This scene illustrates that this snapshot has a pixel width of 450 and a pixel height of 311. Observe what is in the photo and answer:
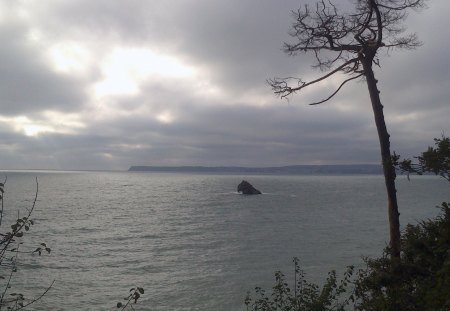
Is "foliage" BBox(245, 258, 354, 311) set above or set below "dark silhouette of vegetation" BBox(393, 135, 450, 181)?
below

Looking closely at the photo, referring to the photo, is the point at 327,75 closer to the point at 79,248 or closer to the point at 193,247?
the point at 193,247

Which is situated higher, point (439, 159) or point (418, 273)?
point (439, 159)

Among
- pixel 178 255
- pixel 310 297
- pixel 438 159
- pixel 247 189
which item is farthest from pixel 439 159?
pixel 247 189

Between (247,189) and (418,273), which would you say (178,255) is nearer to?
(418,273)

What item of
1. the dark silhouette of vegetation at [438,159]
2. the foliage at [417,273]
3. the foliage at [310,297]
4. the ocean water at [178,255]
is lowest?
the ocean water at [178,255]

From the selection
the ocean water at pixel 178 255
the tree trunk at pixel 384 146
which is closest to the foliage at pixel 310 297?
the tree trunk at pixel 384 146

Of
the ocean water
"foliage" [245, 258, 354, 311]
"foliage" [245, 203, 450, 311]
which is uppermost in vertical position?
"foliage" [245, 203, 450, 311]

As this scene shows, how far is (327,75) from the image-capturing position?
8258 mm

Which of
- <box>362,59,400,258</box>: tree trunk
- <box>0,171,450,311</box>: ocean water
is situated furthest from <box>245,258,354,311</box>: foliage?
<box>0,171,450,311</box>: ocean water

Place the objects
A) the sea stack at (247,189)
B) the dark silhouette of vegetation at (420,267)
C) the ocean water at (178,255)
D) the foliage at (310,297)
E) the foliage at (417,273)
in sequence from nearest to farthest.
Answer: the foliage at (417,273), the dark silhouette of vegetation at (420,267), the foliage at (310,297), the ocean water at (178,255), the sea stack at (247,189)

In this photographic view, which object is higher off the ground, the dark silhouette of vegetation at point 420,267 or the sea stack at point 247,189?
the dark silhouette of vegetation at point 420,267

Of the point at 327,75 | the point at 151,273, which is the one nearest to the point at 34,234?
the point at 151,273

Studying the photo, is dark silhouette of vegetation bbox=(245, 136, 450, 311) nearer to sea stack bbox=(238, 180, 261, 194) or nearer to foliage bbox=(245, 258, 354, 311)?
foliage bbox=(245, 258, 354, 311)

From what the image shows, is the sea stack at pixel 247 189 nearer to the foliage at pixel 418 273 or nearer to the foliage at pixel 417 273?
the foliage at pixel 417 273
